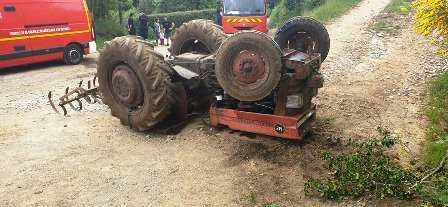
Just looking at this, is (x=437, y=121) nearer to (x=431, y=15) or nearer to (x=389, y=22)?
(x=431, y=15)

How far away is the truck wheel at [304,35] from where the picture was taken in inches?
299

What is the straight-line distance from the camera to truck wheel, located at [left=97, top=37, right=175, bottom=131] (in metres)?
6.39

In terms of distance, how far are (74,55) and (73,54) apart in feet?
0.17

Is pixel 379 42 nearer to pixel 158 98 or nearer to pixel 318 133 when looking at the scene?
pixel 318 133

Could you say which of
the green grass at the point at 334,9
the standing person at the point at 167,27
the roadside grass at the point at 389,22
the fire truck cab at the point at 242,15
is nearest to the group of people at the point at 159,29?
the standing person at the point at 167,27

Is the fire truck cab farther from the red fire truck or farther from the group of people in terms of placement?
the red fire truck

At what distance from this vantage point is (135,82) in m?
6.68

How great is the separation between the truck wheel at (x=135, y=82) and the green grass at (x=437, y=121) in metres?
3.53

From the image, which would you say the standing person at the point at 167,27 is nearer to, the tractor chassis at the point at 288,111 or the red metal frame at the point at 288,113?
the tractor chassis at the point at 288,111

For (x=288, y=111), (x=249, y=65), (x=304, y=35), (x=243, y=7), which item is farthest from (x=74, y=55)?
(x=288, y=111)

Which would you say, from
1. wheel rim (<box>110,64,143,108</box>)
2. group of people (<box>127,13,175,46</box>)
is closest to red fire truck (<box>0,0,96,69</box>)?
group of people (<box>127,13,175,46</box>)

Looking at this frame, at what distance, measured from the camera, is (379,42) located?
1312 centimetres

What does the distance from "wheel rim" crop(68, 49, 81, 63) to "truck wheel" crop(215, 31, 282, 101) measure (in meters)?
9.67

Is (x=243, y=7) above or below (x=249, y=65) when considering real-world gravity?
above
